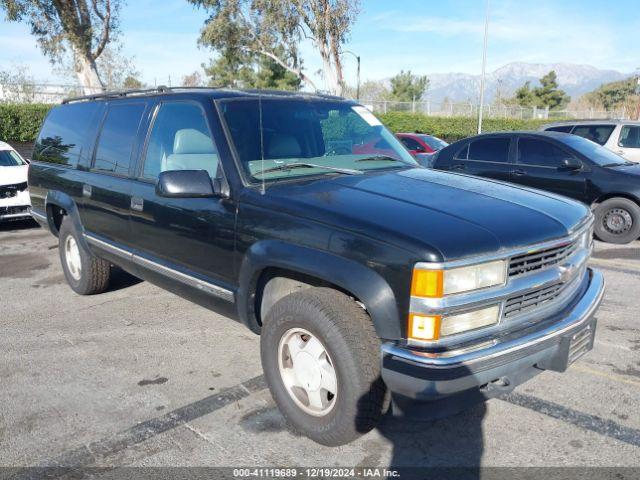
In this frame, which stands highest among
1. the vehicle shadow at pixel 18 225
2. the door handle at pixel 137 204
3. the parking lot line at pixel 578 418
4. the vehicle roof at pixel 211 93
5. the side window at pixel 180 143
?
the vehicle roof at pixel 211 93

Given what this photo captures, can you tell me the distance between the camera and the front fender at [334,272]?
8.19 ft

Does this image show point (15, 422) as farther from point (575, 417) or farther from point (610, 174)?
point (610, 174)

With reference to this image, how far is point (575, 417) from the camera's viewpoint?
321cm

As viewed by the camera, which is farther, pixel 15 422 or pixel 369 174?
pixel 369 174

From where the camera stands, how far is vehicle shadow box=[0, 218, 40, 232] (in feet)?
29.9

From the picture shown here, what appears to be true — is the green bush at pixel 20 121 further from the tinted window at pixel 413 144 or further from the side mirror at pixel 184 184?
the side mirror at pixel 184 184

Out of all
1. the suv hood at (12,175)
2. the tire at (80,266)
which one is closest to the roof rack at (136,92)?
the tire at (80,266)

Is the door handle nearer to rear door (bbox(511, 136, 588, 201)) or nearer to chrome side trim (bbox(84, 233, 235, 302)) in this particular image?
chrome side trim (bbox(84, 233, 235, 302))

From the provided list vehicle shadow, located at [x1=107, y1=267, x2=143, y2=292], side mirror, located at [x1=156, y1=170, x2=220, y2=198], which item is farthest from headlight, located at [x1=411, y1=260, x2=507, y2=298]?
vehicle shadow, located at [x1=107, y1=267, x2=143, y2=292]

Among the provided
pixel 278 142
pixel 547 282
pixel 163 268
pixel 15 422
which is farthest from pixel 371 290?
pixel 15 422

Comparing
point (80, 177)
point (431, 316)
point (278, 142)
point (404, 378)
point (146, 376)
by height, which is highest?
point (278, 142)

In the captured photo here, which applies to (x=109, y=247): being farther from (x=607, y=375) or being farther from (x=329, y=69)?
(x=329, y=69)

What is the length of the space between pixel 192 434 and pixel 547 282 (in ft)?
6.90

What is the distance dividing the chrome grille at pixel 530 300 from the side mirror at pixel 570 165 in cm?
542
